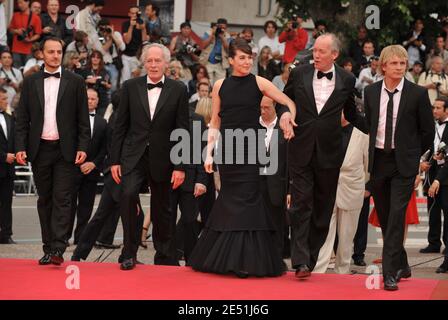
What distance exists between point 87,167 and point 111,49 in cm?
715

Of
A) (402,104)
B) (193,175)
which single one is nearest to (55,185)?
(193,175)

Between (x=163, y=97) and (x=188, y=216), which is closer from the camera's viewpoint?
(x=163, y=97)

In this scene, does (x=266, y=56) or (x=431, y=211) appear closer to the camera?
(x=431, y=211)

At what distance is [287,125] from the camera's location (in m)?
8.72

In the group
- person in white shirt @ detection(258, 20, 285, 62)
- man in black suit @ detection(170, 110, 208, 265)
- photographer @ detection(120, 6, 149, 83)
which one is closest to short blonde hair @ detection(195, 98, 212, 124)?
man in black suit @ detection(170, 110, 208, 265)

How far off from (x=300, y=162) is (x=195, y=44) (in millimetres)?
11692

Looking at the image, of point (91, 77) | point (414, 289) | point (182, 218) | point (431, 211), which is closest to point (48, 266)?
point (182, 218)

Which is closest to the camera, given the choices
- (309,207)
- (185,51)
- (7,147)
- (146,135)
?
(309,207)

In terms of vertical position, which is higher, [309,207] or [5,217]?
[309,207]

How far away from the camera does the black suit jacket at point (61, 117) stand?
31.2ft

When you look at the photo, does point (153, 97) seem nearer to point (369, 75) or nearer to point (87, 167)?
point (87, 167)

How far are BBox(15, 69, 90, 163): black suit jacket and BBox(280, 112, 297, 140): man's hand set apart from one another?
1.93 metres

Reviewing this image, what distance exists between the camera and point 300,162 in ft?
29.5
